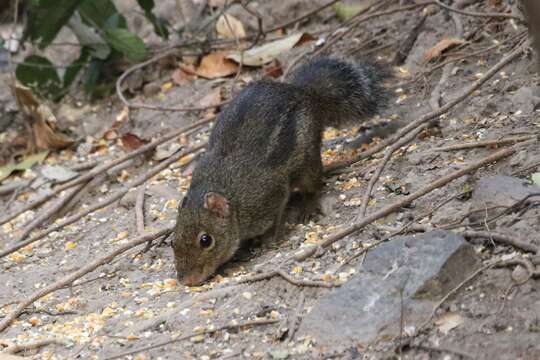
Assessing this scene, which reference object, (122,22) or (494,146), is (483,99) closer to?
(494,146)

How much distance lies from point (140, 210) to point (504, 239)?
2850mm

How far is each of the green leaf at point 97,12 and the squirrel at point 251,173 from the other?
2.43 metres

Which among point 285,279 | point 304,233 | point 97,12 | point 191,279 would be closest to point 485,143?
point 304,233

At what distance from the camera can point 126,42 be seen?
24.6ft

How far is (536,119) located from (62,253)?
3304 millimetres

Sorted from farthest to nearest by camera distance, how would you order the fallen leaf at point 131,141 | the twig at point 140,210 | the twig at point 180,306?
the fallen leaf at point 131,141
the twig at point 140,210
the twig at point 180,306

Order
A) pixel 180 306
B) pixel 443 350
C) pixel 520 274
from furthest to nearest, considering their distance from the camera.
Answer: pixel 180 306, pixel 520 274, pixel 443 350

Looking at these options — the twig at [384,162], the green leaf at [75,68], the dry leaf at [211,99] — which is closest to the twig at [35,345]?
the twig at [384,162]

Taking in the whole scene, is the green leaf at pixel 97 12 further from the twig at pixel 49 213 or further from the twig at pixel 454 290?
the twig at pixel 454 290

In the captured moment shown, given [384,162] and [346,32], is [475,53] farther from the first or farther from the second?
[384,162]

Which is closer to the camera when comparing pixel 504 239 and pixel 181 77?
pixel 504 239

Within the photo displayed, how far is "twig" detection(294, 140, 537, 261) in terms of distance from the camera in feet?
14.9

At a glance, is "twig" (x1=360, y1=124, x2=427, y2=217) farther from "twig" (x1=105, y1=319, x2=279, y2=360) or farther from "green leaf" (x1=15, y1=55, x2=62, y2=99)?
"green leaf" (x1=15, y1=55, x2=62, y2=99)

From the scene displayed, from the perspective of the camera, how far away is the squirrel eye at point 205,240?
5.05 m
